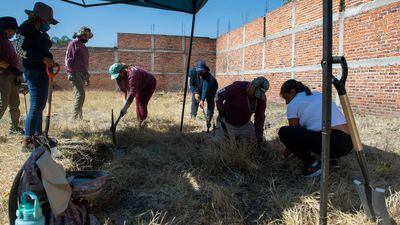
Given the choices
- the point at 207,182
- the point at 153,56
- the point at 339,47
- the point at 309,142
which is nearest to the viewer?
the point at 207,182

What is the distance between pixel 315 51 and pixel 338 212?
338 inches

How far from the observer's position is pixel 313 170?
3490 mm

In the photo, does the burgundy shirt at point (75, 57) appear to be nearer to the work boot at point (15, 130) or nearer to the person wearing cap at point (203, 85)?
the work boot at point (15, 130)

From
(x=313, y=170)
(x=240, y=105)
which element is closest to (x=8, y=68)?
(x=240, y=105)

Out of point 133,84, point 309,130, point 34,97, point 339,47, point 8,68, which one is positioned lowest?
point 309,130

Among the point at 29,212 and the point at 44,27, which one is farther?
the point at 44,27

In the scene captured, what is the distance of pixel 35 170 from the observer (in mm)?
2100

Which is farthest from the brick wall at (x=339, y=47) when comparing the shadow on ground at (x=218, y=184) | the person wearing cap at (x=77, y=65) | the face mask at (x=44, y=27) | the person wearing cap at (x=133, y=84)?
the face mask at (x=44, y=27)

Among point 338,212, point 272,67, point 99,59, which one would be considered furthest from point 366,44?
point 99,59

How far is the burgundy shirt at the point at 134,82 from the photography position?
5.30m

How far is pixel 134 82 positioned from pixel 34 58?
150cm

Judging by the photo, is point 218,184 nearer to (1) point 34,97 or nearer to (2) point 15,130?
(1) point 34,97

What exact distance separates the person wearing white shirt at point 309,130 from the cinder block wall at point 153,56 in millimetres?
17734

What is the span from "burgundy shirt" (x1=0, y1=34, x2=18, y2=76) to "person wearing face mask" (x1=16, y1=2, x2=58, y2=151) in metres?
0.90
